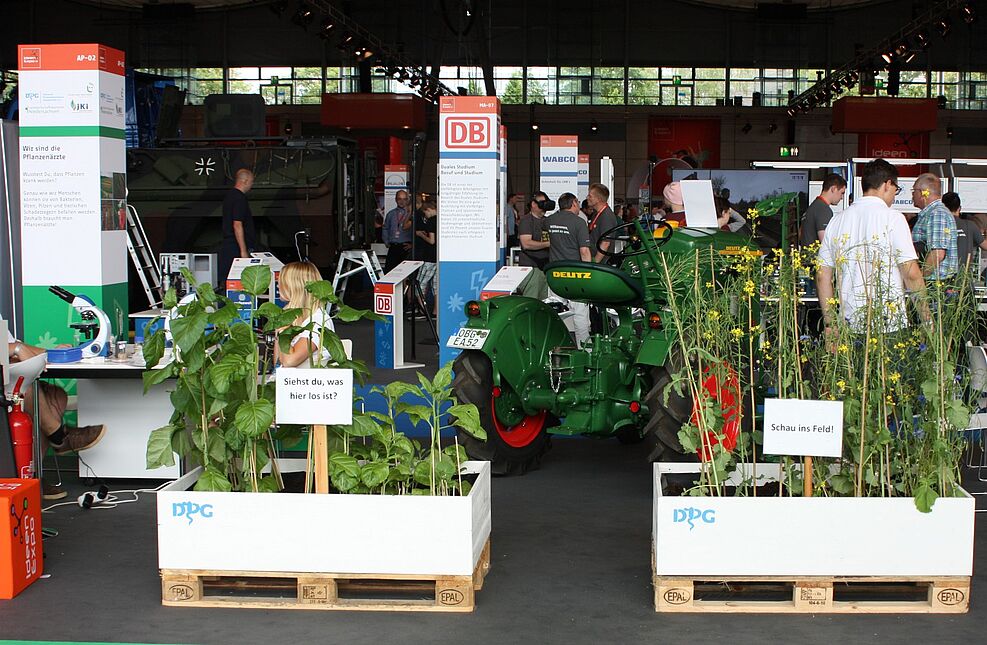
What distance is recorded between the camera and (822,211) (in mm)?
9227

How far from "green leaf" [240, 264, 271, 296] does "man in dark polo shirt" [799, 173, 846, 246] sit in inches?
220

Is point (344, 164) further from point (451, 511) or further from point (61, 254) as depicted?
point (451, 511)

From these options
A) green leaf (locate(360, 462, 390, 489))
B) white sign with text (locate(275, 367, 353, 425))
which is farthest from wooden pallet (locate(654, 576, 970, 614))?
white sign with text (locate(275, 367, 353, 425))

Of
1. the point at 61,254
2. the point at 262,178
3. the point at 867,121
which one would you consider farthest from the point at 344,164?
the point at 867,121

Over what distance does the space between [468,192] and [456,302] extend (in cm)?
83

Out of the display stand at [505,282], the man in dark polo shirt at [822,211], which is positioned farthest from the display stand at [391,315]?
the man in dark polo shirt at [822,211]

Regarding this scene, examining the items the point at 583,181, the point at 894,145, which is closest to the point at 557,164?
the point at 583,181

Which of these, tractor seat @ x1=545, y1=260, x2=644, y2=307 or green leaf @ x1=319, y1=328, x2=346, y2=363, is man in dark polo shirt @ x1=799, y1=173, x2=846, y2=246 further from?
green leaf @ x1=319, y1=328, x2=346, y2=363

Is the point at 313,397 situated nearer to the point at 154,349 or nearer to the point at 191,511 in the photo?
the point at 191,511

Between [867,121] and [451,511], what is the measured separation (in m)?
20.9

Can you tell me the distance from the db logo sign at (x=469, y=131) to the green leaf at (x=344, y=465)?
194 inches

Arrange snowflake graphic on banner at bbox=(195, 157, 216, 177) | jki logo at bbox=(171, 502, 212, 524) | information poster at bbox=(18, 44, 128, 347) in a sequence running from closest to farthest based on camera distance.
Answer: jki logo at bbox=(171, 502, 212, 524)
information poster at bbox=(18, 44, 128, 347)
snowflake graphic on banner at bbox=(195, 157, 216, 177)

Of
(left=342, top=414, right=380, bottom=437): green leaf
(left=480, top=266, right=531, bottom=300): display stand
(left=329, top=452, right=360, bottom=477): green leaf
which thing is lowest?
(left=329, top=452, right=360, bottom=477): green leaf

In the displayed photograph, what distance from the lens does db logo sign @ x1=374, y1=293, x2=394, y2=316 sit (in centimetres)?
958
